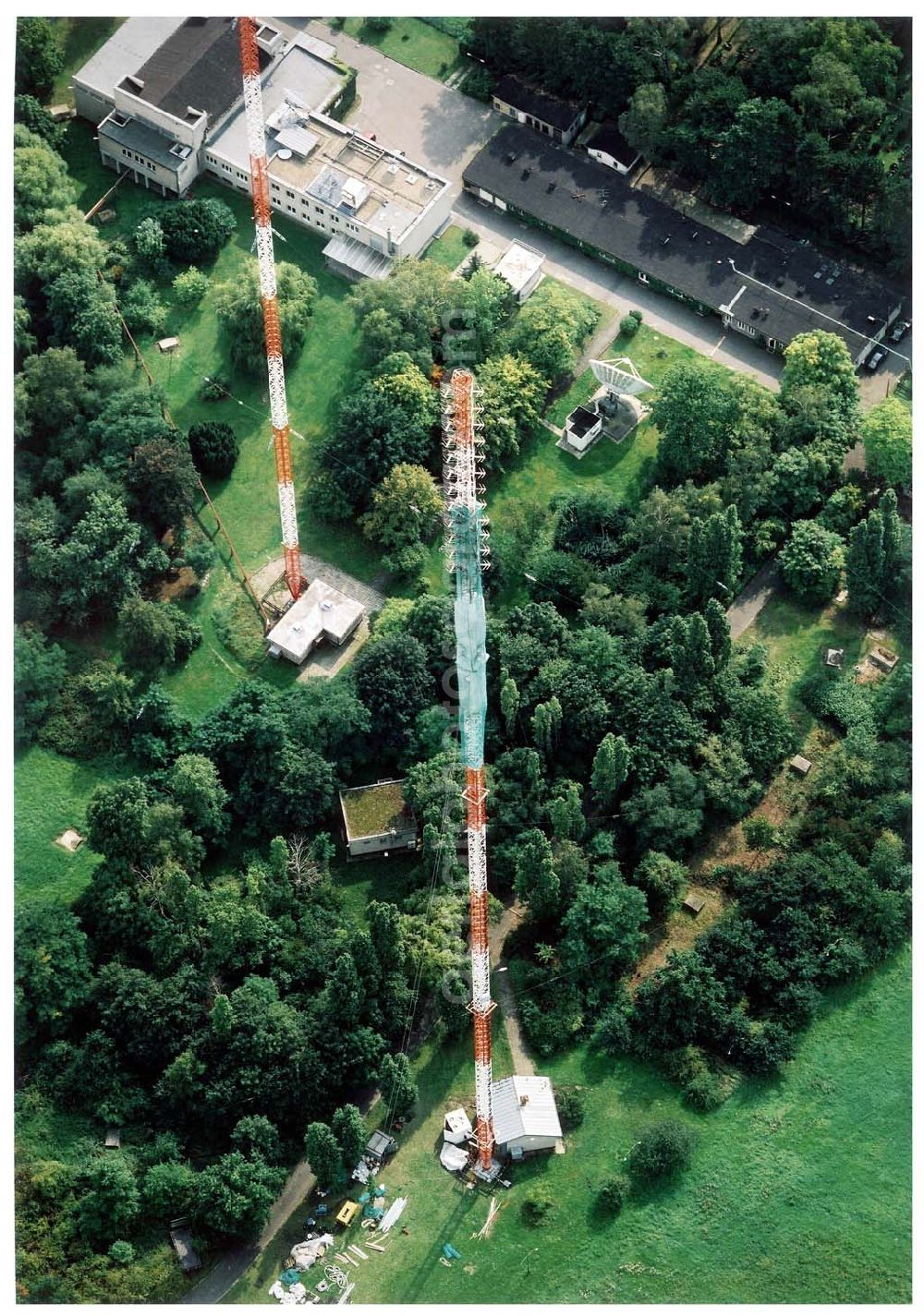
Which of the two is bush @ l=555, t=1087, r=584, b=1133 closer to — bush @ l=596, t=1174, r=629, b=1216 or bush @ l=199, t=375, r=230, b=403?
bush @ l=596, t=1174, r=629, b=1216

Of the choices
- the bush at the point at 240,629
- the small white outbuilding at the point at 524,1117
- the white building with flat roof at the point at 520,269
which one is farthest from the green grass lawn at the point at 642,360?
the small white outbuilding at the point at 524,1117

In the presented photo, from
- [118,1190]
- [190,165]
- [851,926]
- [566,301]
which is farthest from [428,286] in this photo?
[118,1190]

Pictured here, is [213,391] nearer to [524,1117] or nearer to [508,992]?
[508,992]

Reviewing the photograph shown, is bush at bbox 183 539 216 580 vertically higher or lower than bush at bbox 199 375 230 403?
lower

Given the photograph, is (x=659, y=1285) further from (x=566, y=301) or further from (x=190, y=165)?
(x=190, y=165)

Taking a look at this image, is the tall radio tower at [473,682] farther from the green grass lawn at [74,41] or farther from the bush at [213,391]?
the green grass lawn at [74,41]

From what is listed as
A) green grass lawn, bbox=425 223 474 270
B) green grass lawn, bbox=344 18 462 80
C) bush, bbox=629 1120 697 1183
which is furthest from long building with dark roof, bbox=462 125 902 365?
bush, bbox=629 1120 697 1183
